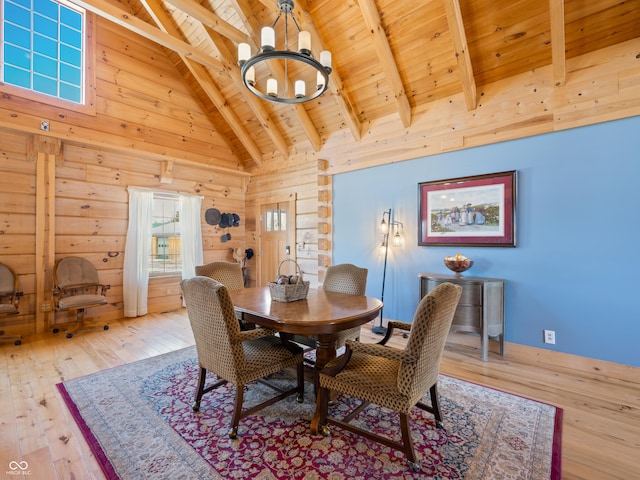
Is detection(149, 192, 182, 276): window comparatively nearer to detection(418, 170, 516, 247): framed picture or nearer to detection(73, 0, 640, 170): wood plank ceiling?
detection(73, 0, 640, 170): wood plank ceiling

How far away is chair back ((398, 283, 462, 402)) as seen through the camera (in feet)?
5.02

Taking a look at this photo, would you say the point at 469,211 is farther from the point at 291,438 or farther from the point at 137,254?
the point at 137,254

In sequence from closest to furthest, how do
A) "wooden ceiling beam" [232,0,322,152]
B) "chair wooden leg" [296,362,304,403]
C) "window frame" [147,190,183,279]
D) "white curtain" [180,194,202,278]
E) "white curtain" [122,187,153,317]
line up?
"chair wooden leg" [296,362,304,403], "wooden ceiling beam" [232,0,322,152], "white curtain" [122,187,153,317], "window frame" [147,190,183,279], "white curtain" [180,194,202,278]

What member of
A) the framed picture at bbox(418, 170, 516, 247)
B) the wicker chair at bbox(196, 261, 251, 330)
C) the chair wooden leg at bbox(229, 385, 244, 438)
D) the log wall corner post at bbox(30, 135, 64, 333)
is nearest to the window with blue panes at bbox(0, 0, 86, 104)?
the log wall corner post at bbox(30, 135, 64, 333)

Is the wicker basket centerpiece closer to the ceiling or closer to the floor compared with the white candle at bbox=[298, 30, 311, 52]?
closer to the floor

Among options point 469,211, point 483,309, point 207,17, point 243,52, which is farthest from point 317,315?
point 207,17

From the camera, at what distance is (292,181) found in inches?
214

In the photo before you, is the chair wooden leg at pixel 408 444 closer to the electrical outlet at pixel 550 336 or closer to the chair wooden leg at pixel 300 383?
the chair wooden leg at pixel 300 383

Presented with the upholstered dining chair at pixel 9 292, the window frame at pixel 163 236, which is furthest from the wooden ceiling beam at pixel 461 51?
the upholstered dining chair at pixel 9 292

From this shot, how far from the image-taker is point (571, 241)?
112 inches

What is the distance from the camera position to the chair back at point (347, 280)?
115 inches

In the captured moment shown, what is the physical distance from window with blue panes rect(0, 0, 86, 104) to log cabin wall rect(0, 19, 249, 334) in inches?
9.5

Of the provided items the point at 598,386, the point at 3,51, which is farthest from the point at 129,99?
the point at 598,386

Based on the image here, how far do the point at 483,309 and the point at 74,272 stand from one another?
5013 mm
